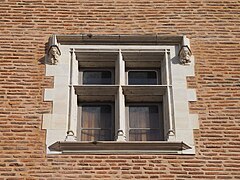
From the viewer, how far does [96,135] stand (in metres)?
7.93

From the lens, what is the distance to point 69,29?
29.0ft

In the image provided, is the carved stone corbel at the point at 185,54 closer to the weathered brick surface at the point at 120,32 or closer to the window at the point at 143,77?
the weathered brick surface at the point at 120,32

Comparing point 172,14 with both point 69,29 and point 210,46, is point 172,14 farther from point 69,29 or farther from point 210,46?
point 69,29

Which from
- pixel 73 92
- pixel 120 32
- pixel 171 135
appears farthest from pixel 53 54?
pixel 171 135

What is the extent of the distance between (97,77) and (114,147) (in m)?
1.48

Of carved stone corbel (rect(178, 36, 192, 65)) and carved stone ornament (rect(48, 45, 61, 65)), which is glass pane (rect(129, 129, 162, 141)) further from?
carved stone ornament (rect(48, 45, 61, 65))

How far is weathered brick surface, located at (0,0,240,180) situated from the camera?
7.30 meters

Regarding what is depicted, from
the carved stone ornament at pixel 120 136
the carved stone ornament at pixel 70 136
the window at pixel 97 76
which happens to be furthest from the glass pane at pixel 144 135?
the window at pixel 97 76

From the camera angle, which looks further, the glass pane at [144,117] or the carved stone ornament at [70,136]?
the glass pane at [144,117]

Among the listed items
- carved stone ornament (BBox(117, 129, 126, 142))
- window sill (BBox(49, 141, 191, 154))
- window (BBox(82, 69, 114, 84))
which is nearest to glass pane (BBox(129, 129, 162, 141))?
carved stone ornament (BBox(117, 129, 126, 142))

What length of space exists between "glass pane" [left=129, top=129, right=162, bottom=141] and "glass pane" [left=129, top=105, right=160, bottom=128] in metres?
0.09

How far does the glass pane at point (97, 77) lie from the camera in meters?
8.52

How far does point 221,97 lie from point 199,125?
0.59 meters

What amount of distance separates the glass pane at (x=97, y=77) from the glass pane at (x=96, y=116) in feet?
1.43
